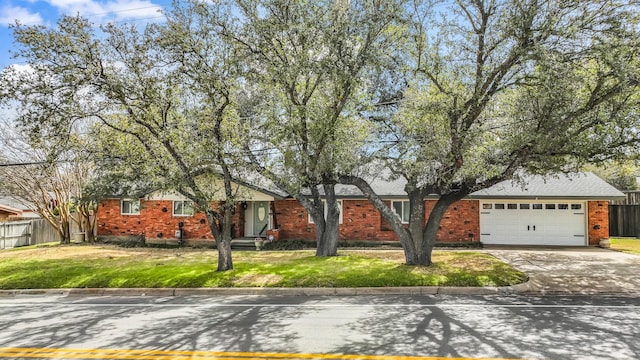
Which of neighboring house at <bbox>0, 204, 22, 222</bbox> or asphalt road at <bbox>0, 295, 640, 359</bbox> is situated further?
neighboring house at <bbox>0, 204, 22, 222</bbox>

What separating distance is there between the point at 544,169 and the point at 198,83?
9.70 m

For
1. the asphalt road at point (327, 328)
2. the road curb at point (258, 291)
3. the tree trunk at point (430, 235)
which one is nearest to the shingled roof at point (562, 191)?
the tree trunk at point (430, 235)

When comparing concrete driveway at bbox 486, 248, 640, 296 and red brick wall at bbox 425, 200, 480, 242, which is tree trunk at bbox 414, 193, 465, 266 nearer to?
concrete driveway at bbox 486, 248, 640, 296

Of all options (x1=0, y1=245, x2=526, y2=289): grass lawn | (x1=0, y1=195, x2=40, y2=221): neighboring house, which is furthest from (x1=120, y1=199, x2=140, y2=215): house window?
Answer: (x1=0, y1=195, x2=40, y2=221): neighboring house

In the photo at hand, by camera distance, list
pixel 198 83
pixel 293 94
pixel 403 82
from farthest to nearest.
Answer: pixel 403 82 → pixel 293 94 → pixel 198 83

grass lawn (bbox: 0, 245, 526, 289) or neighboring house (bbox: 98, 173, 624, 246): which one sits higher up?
neighboring house (bbox: 98, 173, 624, 246)

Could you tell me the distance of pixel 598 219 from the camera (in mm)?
18125

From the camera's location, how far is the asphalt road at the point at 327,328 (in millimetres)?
6043

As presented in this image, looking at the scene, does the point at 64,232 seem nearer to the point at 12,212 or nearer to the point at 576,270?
the point at 12,212

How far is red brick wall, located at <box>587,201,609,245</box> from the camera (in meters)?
18.0

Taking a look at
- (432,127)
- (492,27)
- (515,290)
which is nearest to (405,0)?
(492,27)

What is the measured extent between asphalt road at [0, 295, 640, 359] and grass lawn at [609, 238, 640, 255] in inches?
363

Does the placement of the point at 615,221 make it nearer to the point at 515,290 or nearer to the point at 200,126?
the point at 515,290

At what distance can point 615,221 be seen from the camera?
72.3 ft
